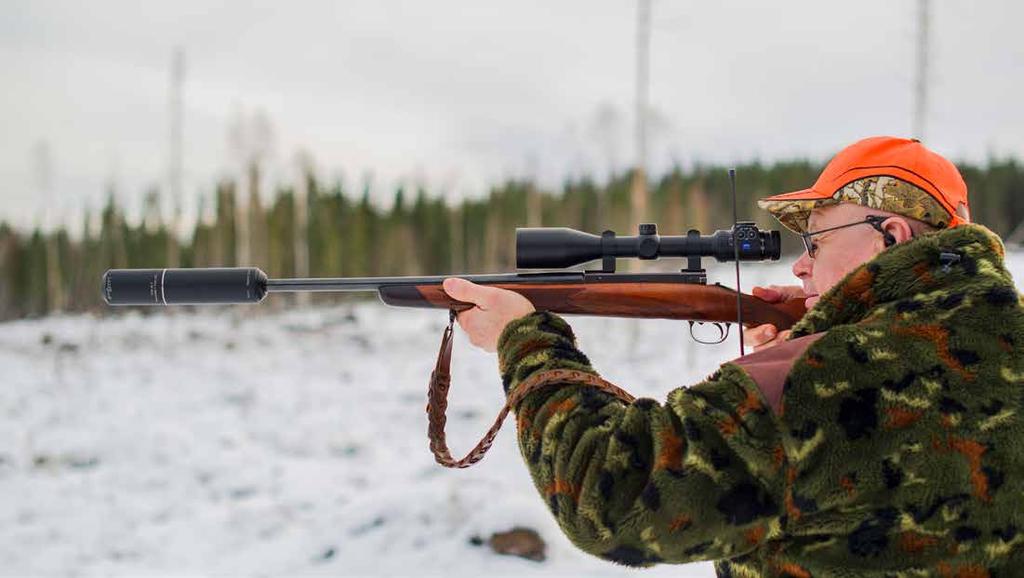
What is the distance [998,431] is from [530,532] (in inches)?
162

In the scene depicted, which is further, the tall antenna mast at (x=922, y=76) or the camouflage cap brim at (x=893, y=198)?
the tall antenna mast at (x=922, y=76)

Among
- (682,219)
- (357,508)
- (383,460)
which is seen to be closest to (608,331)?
(383,460)

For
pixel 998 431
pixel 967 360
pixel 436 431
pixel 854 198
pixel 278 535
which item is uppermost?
pixel 854 198

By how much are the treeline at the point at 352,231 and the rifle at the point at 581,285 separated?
108 feet

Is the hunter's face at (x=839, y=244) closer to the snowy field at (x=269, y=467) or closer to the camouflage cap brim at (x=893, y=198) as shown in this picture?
the camouflage cap brim at (x=893, y=198)

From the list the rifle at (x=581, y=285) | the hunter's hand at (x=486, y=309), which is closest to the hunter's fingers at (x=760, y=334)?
the rifle at (x=581, y=285)

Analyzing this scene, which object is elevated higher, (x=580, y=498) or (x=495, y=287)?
(x=495, y=287)

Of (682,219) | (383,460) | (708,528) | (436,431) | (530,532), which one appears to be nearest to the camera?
(708,528)

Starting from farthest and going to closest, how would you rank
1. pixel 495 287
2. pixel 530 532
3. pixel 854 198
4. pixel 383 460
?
1. pixel 383 460
2. pixel 530 532
3. pixel 495 287
4. pixel 854 198

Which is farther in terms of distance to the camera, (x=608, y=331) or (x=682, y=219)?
(x=682, y=219)

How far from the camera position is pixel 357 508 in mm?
5867

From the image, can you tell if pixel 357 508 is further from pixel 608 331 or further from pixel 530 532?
pixel 608 331

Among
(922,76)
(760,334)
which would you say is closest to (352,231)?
(922,76)

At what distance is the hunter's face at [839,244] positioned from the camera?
1688mm
